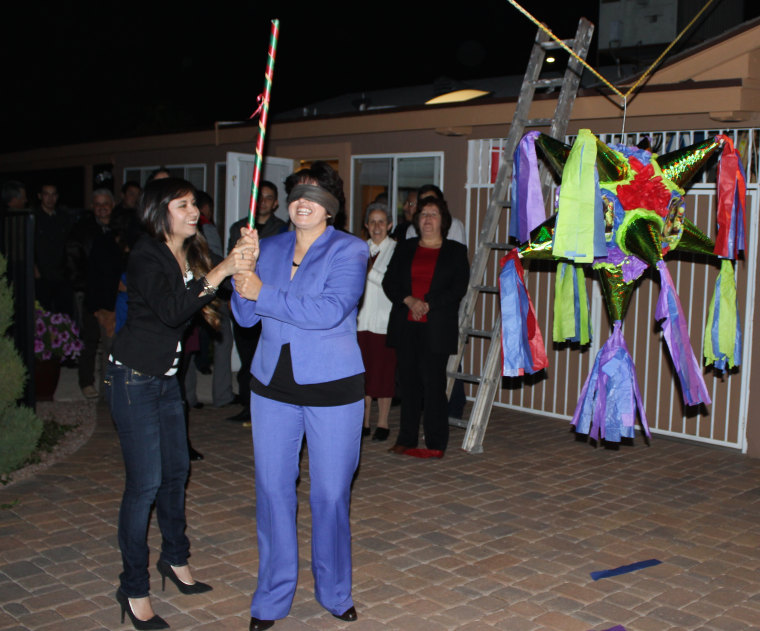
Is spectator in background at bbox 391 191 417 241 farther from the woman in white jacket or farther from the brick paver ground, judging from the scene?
the brick paver ground

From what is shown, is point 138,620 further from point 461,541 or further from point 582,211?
point 582,211

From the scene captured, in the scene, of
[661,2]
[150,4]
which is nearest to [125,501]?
[661,2]

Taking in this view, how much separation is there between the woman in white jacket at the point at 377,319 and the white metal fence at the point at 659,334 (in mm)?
1029

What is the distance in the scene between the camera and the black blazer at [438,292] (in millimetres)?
6738

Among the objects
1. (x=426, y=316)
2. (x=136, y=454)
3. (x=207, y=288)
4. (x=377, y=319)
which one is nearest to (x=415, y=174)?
(x=377, y=319)

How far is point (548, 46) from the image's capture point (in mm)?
7055

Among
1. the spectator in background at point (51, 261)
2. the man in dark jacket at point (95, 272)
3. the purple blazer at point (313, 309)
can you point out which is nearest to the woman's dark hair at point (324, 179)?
the purple blazer at point (313, 309)

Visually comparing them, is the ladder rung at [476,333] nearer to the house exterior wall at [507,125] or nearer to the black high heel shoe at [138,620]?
the house exterior wall at [507,125]

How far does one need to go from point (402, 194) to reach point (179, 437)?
21.7 feet

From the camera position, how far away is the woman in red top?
676cm

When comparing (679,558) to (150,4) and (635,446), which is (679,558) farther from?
(150,4)

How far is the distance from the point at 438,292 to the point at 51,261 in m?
5.51

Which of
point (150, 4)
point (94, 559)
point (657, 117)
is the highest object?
point (150, 4)

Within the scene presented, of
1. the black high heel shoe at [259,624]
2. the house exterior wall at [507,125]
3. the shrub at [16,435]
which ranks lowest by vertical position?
the black high heel shoe at [259,624]
